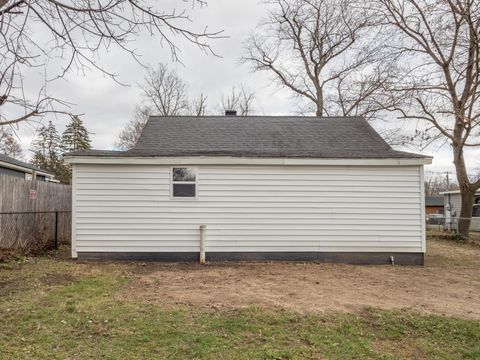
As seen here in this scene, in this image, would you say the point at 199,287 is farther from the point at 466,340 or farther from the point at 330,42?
the point at 330,42

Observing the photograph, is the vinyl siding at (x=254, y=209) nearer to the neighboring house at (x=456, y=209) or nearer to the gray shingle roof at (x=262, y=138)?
the gray shingle roof at (x=262, y=138)

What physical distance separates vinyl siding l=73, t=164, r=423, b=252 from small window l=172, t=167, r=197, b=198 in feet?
0.45

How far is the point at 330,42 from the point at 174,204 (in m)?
20.2

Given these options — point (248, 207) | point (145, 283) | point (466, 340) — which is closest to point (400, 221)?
point (248, 207)

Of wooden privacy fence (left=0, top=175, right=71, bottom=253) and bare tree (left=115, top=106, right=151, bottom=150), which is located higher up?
bare tree (left=115, top=106, right=151, bottom=150)

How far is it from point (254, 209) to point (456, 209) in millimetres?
22295

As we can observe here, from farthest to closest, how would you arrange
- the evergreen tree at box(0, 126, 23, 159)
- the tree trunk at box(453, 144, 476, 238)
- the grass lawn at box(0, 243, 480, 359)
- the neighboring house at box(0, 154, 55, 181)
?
the neighboring house at box(0, 154, 55, 181) → the tree trunk at box(453, 144, 476, 238) → the evergreen tree at box(0, 126, 23, 159) → the grass lawn at box(0, 243, 480, 359)

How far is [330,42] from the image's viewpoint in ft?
84.4

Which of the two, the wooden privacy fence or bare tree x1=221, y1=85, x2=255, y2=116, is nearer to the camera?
the wooden privacy fence

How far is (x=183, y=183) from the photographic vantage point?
31.3ft

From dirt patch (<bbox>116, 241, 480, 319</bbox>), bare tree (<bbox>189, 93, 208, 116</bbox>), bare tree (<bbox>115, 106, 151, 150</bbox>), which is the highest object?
bare tree (<bbox>189, 93, 208, 116</bbox>)

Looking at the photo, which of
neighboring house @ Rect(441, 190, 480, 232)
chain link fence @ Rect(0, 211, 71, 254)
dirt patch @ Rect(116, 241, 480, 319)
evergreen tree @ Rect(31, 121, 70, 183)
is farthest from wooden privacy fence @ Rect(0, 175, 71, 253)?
evergreen tree @ Rect(31, 121, 70, 183)

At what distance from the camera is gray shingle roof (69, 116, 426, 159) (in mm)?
9719

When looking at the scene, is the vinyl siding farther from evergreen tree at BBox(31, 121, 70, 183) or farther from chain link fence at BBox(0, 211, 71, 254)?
evergreen tree at BBox(31, 121, 70, 183)
